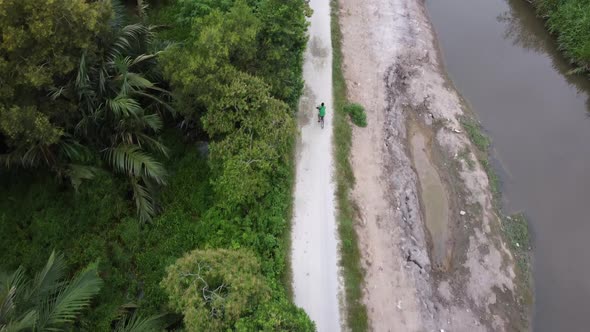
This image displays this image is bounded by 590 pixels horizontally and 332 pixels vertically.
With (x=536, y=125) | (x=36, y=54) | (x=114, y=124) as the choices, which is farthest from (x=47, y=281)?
(x=536, y=125)

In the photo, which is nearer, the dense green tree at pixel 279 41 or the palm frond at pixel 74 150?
the palm frond at pixel 74 150

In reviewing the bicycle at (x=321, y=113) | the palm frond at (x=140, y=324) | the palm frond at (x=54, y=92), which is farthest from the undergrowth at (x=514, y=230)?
the palm frond at (x=54, y=92)

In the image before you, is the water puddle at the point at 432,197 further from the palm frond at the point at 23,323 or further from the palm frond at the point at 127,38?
the palm frond at the point at 23,323

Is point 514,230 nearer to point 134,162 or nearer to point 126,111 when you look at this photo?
point 134,162

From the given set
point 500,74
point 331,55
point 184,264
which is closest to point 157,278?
point 184,264

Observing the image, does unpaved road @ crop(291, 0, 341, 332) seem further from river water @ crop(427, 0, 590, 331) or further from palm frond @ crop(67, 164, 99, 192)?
river water @ crop(427, 0, 590, 331)

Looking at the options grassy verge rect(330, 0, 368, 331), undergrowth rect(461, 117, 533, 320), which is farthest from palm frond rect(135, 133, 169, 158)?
undergrowth rect(461, 117, 533, 320)
